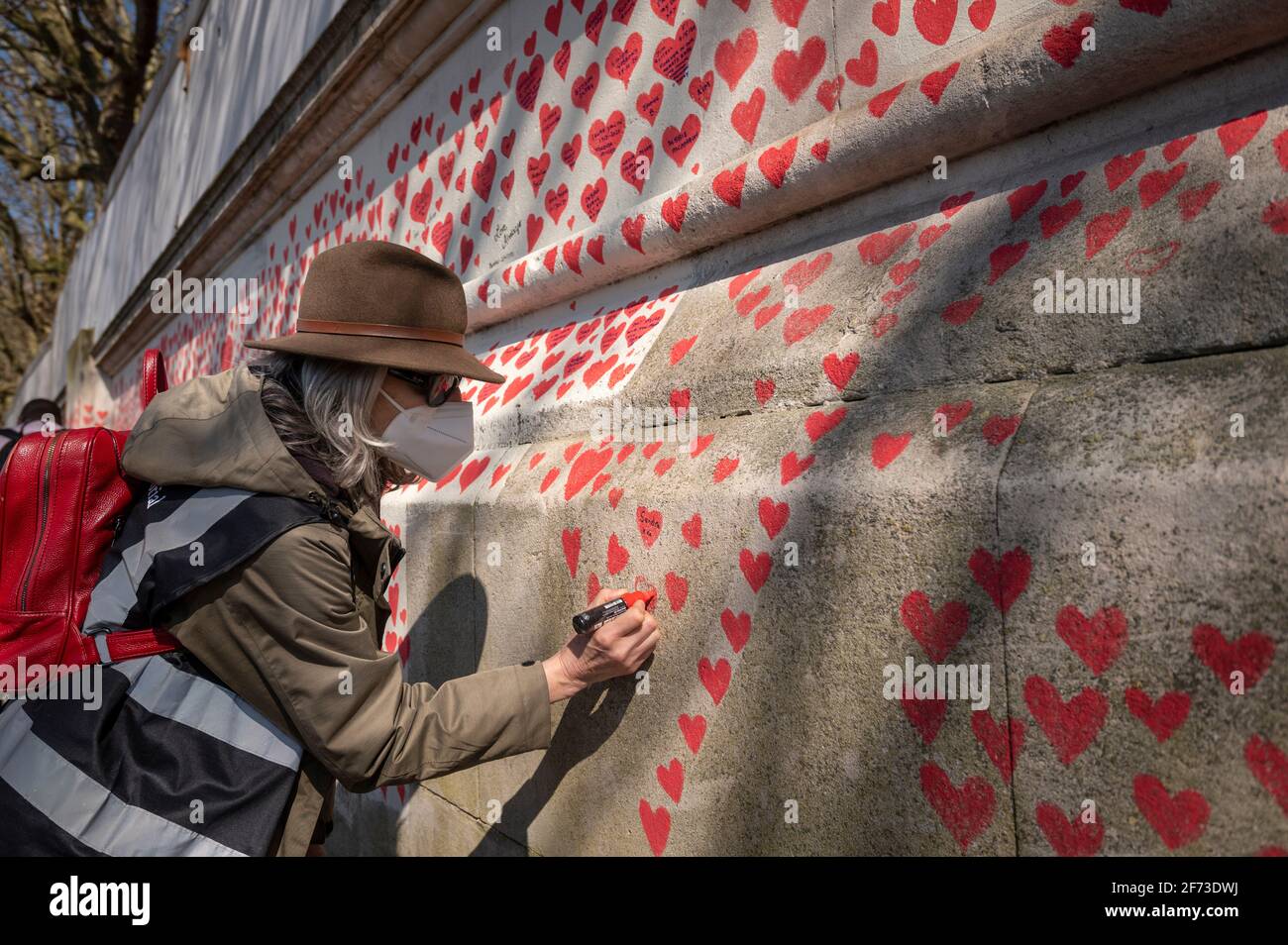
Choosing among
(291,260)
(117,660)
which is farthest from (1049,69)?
(291,260)

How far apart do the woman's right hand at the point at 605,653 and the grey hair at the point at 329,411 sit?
0.51 meters

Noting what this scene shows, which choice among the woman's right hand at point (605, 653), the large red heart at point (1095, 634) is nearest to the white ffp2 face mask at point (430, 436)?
the woman's right hand at point (605, 653)

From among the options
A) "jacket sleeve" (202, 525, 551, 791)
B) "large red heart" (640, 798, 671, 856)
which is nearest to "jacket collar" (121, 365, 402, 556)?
"jacket sleeve" (202, 525, 551, 791)

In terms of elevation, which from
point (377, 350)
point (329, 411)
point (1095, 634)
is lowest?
point (1095, 634)

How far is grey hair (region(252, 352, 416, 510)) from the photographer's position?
1.71m

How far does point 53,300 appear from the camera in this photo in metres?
19.0

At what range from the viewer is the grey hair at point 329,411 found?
1.71 metres

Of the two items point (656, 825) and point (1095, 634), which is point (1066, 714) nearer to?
point (1095, 634)

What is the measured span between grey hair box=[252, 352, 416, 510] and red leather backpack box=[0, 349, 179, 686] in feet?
1.03

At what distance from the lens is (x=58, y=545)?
1617 millimetres

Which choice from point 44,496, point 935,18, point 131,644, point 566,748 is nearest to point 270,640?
point 131,644

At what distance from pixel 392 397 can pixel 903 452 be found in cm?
99

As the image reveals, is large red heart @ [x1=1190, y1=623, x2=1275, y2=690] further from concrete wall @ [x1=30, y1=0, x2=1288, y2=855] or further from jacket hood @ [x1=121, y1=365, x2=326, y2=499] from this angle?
jacket hood @ [x1=121, y1=365, x2=326, y2=499]
